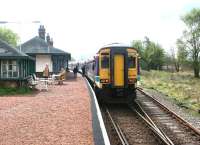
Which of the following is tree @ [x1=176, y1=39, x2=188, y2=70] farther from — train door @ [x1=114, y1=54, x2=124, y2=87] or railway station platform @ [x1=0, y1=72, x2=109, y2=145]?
railway station platform @ [x1=0, y1=72, x2=109, y2=145]

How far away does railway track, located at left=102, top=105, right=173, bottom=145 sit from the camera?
46.4 feet

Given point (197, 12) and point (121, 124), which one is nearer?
point (121, 124)

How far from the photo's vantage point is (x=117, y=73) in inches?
879

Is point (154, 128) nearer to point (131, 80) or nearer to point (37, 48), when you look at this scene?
point (131, 80)

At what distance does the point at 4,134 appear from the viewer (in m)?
12.4

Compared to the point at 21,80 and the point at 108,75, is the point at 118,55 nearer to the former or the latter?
the point at 108,75

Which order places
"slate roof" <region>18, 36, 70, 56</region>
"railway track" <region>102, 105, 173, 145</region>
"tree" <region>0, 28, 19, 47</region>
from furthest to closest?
"tree" <region>0, 28, 19, 47</region> → "slate roof" <region>18, 36, 70, 56</region> → "railway track" <region>102, 105, 173, 145</region>

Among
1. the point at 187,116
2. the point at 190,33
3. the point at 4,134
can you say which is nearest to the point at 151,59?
the point at 190,33

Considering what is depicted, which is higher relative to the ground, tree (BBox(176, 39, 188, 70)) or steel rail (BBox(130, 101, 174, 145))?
tree (BBox(176, 39, 188, 70))

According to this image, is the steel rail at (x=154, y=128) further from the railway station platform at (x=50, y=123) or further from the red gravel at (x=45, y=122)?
the red gravel at (x=45, y=122)

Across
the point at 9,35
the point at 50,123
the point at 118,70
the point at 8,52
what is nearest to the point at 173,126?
the point at 50,123

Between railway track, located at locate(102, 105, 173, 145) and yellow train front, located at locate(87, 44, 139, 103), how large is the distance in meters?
0.98

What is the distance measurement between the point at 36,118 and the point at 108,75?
7.41 meters

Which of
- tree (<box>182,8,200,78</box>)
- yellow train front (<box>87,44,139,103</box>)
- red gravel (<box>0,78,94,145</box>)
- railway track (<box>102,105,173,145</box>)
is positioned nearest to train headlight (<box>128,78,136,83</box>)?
yellow train front (<box>87,44,139,103</box>)
